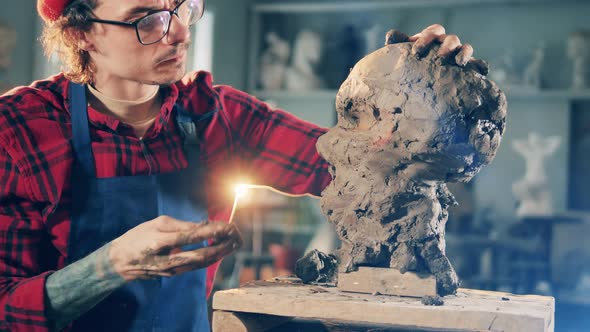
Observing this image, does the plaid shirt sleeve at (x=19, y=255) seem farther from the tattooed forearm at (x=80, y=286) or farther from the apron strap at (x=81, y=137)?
the apron strap at (x=81, y=137)

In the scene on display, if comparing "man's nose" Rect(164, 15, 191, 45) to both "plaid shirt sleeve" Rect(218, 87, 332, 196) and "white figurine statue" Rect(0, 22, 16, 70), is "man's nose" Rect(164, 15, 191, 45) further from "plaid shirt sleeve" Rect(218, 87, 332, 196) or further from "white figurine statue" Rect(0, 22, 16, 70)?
"white figurine statue" Rect(0, 22, 16, 70)

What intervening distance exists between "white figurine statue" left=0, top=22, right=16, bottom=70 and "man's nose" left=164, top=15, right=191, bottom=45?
246cm

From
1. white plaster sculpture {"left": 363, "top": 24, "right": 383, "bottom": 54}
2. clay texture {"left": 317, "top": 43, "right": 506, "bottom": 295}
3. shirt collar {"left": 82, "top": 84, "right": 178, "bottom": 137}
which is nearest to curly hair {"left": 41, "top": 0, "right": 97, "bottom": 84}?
shirt collar {"left": 82, "top": 84, "right": 178, "bottom": 137}

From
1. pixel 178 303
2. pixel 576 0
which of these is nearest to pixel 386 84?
pixel 178 303

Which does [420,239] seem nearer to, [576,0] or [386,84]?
[386,84]

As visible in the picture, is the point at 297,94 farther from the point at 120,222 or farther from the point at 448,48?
the point at 448,48

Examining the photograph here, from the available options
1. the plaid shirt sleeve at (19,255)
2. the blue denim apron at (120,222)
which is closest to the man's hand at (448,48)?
the blue denim apron at (120,222)

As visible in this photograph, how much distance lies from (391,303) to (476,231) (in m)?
3.74

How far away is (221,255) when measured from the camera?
1.41 meters

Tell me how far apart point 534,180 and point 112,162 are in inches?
148

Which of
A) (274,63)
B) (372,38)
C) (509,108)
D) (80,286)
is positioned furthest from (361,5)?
(80,286)

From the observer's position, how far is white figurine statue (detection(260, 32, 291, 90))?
5746 millimetres

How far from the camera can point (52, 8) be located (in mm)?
1863

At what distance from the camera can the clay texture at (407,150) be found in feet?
5.18
